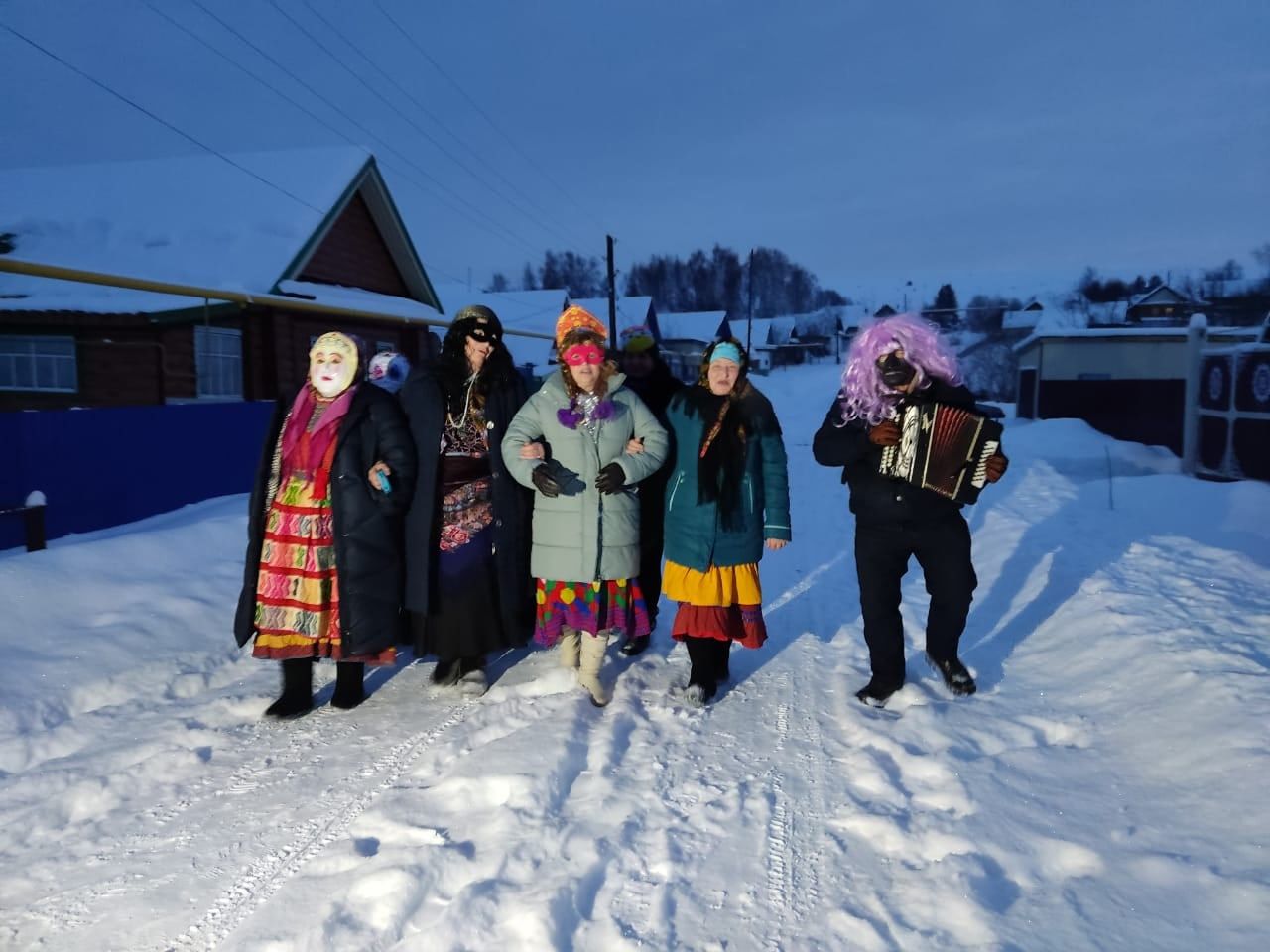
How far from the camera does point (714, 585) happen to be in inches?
149

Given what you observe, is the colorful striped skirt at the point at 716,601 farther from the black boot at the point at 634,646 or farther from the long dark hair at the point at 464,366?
the long dark hair at the point at 464,366

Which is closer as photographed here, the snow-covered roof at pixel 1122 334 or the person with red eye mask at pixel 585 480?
the person with red eye mask at pixel 585 480

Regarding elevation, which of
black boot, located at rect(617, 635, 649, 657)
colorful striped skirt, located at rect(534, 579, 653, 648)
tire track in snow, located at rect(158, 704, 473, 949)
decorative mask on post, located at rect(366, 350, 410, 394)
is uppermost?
decorative mask on post, located at rect(366, 350, 410, 394)

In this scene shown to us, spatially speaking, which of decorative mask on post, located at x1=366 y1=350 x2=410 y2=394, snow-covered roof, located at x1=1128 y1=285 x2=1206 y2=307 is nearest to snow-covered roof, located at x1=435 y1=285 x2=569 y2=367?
decorative mask on post, located at x1=366 y1=350 x2=410 y2=394

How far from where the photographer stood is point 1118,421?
21.1 metres

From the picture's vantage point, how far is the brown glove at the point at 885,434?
3.49 meters

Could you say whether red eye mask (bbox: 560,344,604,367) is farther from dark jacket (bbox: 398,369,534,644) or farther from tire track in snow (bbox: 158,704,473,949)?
tire track in snow (bbox: 158,704,473,949)

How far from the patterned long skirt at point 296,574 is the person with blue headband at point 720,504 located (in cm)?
149

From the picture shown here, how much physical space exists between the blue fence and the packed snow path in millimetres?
2101

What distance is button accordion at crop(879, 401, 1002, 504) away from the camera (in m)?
3.52

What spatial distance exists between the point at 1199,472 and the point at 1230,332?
1584 centimetres

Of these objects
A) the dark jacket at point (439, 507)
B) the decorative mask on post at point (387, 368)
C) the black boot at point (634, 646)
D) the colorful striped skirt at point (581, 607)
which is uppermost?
the decorative mask on post at point (387, 368)

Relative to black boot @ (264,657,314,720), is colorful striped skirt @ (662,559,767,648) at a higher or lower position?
higher

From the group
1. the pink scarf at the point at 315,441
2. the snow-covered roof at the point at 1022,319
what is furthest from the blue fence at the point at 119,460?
the snow-covered roof at the point at 1022,319
